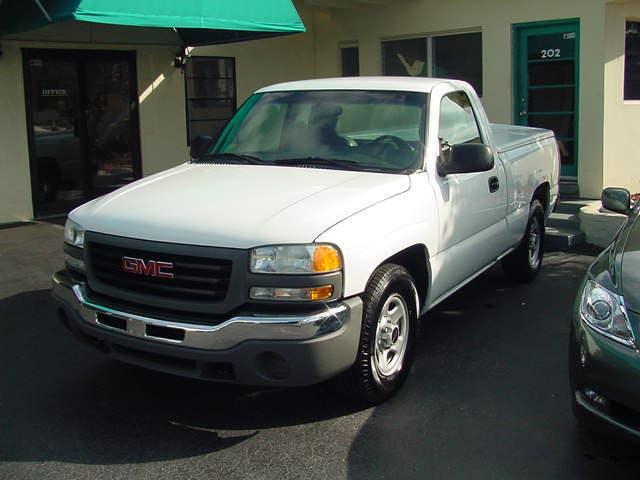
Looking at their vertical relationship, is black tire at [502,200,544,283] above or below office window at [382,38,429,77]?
below

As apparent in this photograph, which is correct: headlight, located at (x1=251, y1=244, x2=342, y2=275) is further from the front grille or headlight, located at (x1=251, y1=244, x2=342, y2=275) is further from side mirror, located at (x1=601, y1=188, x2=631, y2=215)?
→ side mirror, located at (x1=601, y1=188, x2=631, y2=215)

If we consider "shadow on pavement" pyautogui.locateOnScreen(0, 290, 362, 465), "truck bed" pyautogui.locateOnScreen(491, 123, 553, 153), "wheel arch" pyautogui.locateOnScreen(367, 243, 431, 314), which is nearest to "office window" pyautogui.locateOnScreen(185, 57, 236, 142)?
"truck bed" pyautogui.locateOnScreen(491, 123, 553, 153)

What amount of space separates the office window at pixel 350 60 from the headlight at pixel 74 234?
9345mm

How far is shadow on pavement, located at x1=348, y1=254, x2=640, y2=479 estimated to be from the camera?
12.0 feet

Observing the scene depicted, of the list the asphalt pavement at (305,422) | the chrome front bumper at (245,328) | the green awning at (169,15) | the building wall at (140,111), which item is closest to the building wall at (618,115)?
the green awning at (169,15)

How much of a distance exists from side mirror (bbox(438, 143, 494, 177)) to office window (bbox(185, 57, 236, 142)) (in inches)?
300

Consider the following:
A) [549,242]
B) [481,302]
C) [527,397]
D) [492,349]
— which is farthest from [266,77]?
[527,397]

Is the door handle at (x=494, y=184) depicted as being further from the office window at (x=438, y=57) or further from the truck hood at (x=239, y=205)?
the office window at (x=438, y=57)

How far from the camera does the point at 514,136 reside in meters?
7.07

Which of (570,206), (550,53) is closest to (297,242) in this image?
(570,206)

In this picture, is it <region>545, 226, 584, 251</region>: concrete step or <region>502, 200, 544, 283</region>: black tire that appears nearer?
<region>502, 200, 544, 283</region>: black tire

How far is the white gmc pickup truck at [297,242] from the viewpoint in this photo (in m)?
3.70

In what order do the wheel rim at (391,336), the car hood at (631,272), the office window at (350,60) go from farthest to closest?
the office window at (350,60)
the wheel rim at (391,336)
the car hood at (631,272)

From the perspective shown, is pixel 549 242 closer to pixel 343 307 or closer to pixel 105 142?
pixel 343 307
